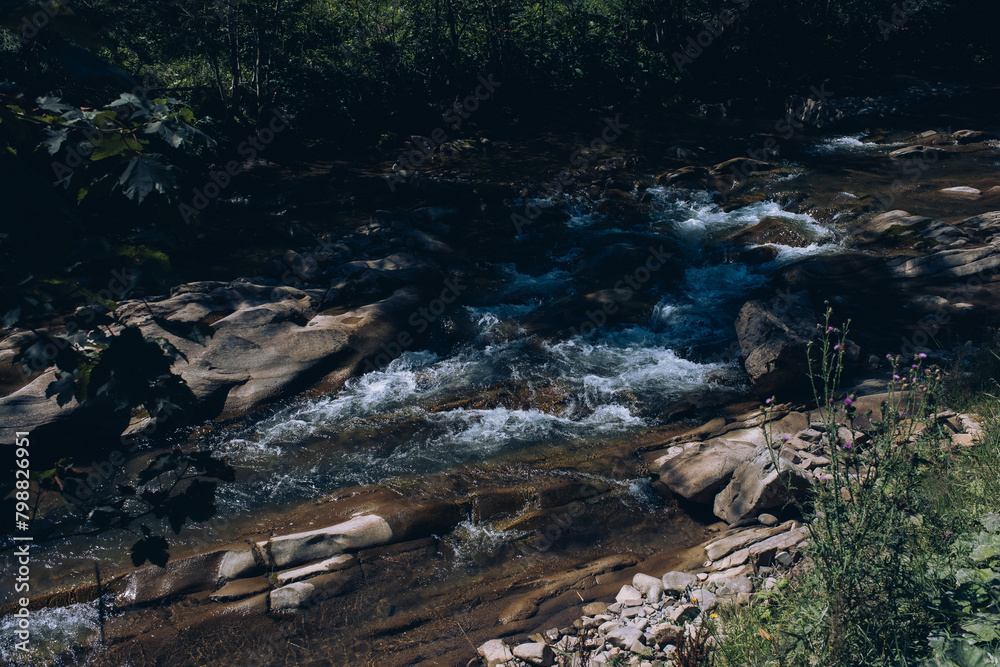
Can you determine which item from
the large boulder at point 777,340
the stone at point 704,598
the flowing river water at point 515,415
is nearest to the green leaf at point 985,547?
the stone at point 704,598

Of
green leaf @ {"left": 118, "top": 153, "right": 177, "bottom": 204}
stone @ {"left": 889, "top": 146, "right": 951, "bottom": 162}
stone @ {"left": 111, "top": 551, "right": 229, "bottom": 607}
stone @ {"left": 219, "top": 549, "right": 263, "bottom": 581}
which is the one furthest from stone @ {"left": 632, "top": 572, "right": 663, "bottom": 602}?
stone @ {"left": 889, "top": 146, "right": 951, "bottom": 162}

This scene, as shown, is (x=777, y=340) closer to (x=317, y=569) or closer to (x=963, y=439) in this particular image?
(x=963, y=439)

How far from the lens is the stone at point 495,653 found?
3807 mm

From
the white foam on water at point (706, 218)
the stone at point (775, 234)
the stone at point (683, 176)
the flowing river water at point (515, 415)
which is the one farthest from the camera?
the stone at point (683, 176)

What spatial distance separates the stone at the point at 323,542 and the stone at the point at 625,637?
7.05ft

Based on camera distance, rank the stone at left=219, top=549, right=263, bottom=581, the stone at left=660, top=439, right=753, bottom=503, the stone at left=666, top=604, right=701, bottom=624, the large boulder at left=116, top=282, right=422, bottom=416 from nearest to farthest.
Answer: the stone at left=666, top=604, right=701, bottom=624 → the stone at left=219, top=549, right=263, bottom=581 → the stone at left=660, top=439, right=753, bottom=503 → the large boulder at left=116, top=282, right=422, bottom=416

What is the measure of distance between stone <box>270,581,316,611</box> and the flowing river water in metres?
Answer: 0.25

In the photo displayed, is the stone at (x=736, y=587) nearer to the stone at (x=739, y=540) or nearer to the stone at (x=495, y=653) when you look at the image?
the stone at (x=739, y=540)

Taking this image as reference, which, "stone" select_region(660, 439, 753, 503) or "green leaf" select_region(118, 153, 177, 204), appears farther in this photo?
"stone" select_region(660, 439, 753, 503)

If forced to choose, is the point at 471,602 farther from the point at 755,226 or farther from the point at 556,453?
the point at 755,226

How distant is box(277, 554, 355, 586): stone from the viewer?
475 centimetres

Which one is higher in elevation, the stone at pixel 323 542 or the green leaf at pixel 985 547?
the green leaf at pixel 985 547

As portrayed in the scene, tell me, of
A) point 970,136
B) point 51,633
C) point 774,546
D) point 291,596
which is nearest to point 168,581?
point 51,633

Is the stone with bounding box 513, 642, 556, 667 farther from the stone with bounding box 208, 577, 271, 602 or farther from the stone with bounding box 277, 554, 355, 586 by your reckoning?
the stone with bounding box 208, 577, 271, 602
